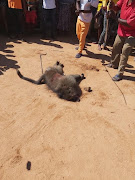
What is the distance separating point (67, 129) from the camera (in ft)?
10.8

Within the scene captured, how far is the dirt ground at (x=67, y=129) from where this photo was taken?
2.67 metres

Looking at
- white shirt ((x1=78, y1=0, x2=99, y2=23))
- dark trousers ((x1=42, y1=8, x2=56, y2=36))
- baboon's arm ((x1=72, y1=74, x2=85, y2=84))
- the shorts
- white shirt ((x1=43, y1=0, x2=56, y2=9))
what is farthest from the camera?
the shorts

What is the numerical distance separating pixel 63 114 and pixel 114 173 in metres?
1.46

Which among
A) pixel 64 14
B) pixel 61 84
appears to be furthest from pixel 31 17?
pixel 61 84

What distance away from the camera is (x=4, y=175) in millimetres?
2574

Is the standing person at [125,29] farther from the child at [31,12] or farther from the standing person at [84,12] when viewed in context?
the child at [31,12]

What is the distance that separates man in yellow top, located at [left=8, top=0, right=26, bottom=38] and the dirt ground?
8.68 ft

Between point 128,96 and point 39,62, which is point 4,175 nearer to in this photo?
point 128,96

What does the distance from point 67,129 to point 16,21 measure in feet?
19.3

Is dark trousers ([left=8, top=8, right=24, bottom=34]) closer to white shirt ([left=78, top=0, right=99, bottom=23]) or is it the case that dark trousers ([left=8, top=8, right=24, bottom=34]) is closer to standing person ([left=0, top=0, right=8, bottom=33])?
standing person ([left=0, top=0, right=8, bottom=33])

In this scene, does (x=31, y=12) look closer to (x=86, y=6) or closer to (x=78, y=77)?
(x=86, y=6)

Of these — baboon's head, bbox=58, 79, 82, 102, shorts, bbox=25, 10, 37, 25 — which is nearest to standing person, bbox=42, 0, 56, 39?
shorts, bbox=25, 10, 37, 25

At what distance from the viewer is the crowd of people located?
187 inches

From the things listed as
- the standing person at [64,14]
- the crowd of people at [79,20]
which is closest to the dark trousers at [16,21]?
the crowd of people at [79,20]
